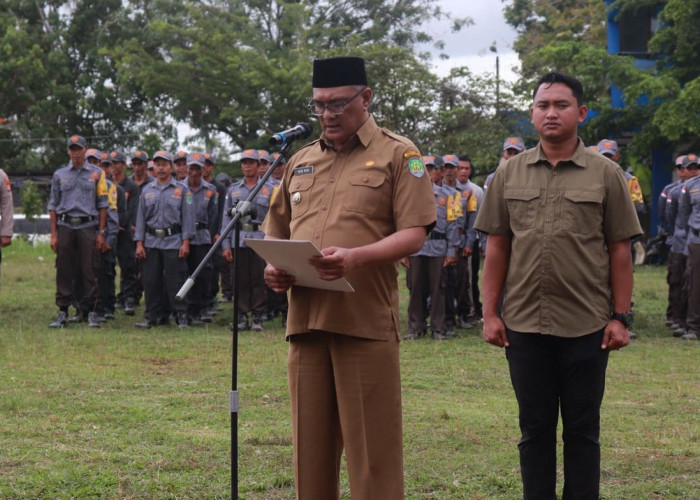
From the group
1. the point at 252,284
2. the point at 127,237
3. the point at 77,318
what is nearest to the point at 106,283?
the point at 77,318

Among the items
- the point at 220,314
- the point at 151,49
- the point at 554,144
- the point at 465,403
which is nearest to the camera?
the point at 554,144

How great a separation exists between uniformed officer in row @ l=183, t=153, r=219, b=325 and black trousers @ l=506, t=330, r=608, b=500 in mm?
9637

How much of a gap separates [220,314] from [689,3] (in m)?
14.3

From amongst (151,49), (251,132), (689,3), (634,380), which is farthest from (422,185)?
(151,49)

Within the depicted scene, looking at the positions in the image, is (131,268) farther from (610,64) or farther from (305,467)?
(610,64)

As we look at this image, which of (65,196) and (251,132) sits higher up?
(251,132)

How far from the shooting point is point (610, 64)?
25359 millimetres

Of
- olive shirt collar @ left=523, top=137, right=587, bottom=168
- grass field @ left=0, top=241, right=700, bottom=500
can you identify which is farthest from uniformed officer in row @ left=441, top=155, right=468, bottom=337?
olive shirt collar @ left=523, top=137, right=587, bottom=168

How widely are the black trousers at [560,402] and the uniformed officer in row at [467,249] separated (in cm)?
854

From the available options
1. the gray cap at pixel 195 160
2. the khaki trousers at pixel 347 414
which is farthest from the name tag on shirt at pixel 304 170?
the gray cap at pixel 195 160

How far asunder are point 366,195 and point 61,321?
9802 millimetres

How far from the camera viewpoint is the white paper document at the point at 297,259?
13.4 feet

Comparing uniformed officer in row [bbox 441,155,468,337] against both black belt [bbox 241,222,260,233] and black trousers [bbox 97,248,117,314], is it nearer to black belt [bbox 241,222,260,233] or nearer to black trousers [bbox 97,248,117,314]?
black belt [bbox 241,222,260,233]

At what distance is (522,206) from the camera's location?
16.0 feet
